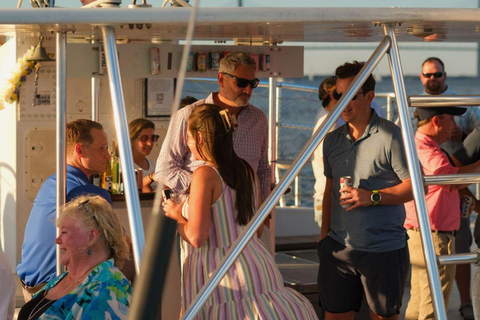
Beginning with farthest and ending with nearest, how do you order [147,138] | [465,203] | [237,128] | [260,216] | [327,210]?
[147,138] < [465,203] < [237,128] < [327,210] < [260,216]

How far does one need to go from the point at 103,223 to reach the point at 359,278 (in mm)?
1381

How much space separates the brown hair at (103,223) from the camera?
3.07 m

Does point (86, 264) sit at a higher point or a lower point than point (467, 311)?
higher

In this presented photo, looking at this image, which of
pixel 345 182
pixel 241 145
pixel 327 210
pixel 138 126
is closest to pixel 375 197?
pixel 345 182

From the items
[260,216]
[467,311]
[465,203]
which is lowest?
[467,311]

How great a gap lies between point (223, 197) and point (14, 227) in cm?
365

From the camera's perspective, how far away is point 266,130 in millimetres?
4453

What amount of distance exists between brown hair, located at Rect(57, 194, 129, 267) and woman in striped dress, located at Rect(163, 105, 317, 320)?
0.23 m

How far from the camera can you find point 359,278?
3.82 m

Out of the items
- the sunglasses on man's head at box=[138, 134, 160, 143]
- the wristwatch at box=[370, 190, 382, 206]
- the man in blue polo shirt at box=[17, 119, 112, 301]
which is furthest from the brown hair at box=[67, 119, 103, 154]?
the sunglasses on man's head at box=[138, 134, 160, 143]

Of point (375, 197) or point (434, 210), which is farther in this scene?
point (434, 210)

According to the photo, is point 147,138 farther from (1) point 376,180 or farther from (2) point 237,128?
(1) point 376,180

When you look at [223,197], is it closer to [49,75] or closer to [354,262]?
[354,262]

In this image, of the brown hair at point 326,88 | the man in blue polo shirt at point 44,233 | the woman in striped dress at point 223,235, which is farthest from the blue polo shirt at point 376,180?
the brown hair at point 326,88
